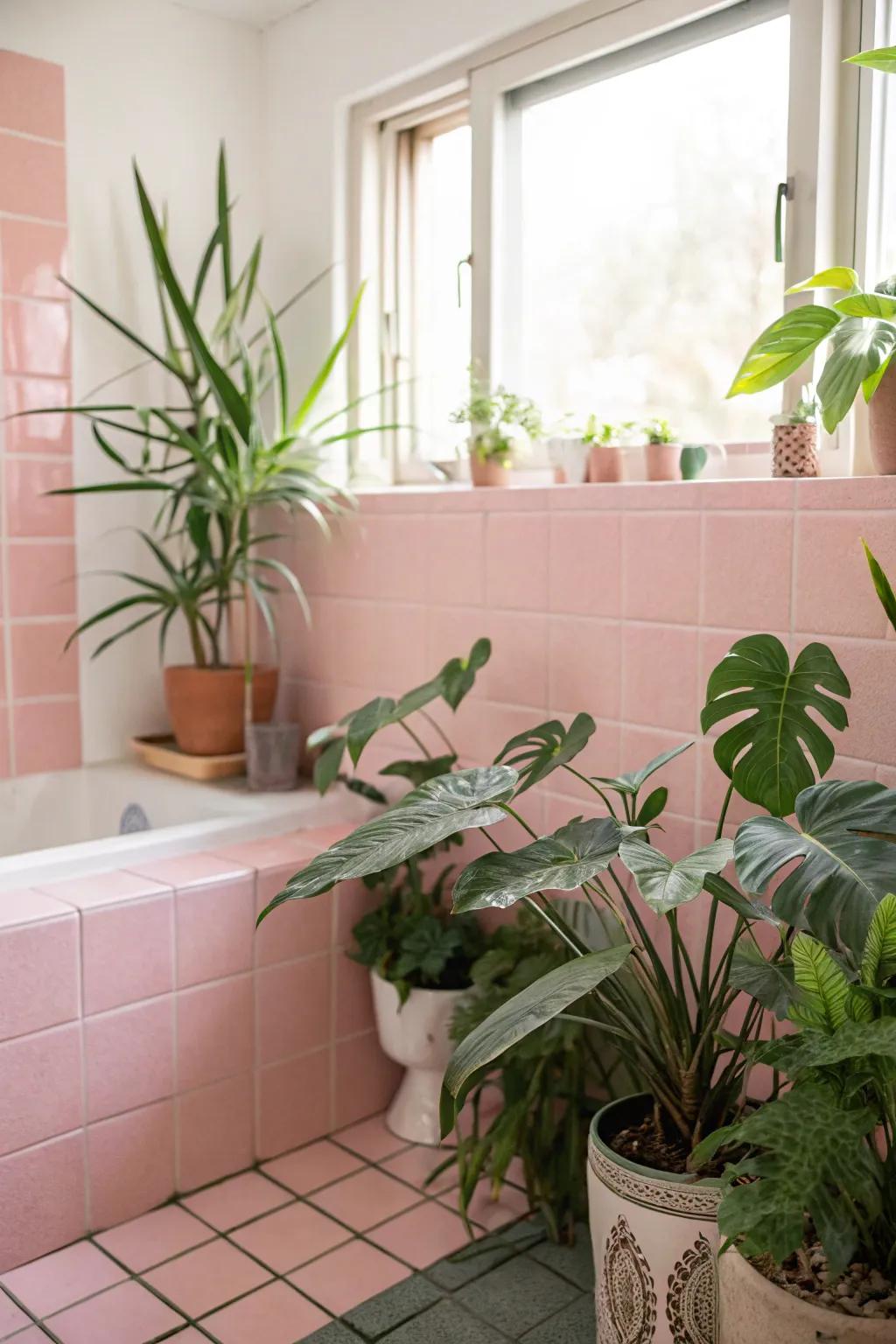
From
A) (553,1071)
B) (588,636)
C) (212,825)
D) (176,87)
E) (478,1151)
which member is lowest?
(478,1151)

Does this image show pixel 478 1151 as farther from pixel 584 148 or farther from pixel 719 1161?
pixel 584 148

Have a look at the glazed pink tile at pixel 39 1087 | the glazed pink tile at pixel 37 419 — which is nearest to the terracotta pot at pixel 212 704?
the glazed pink tile at pixel 37 419

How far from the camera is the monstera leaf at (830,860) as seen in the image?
3.87ft

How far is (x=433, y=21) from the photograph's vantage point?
95.7 inches

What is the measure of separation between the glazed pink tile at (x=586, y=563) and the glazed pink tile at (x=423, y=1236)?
1.01 m

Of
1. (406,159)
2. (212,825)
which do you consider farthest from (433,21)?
(212,825)

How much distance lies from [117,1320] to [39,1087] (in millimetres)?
343

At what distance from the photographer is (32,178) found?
2492 millimetres

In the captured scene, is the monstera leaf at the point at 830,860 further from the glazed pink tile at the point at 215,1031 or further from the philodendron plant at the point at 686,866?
the glazed pink tile at the point at 215,1031

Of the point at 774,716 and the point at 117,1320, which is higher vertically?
the point at 774,716

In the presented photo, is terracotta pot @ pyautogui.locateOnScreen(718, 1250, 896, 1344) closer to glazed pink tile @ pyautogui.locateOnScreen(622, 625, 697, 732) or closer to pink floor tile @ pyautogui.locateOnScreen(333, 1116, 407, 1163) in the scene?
glazed pink tile @ pyautogui.locateOnScreen(622, 625, 697, 732)

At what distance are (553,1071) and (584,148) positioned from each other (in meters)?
1.70

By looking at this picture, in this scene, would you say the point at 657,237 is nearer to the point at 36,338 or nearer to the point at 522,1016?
the point at 36,338

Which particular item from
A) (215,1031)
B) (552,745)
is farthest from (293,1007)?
(552,745)
